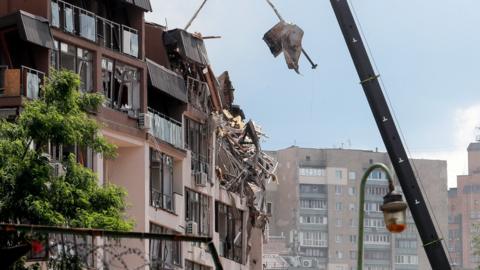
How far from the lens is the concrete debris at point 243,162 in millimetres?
85125

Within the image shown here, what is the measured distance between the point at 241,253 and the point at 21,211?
40.3 metres

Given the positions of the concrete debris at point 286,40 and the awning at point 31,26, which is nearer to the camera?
the awning at point 31,26

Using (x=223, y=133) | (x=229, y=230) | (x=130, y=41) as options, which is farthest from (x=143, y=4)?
(x=229, y=230)

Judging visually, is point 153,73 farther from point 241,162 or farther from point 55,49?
point 241,162

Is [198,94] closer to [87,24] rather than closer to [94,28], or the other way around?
[94,28]

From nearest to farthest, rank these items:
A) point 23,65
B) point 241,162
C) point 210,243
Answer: point 210,243 → point 23,65 → point 241,162

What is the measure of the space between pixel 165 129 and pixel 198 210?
6.32m

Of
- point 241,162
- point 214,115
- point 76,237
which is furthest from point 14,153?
point 241,162

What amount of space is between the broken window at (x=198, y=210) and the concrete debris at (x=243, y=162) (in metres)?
3.09

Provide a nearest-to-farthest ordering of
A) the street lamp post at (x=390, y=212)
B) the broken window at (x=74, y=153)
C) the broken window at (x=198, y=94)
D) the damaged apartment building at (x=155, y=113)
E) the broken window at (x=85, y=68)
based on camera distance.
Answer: the street lamp post at (x=390, y=212), the broken window at (x=74, y=153), the damaged apartment building at (x=155, y=113), the broken window at (x=85, y=68), the broken window at (x=198, y=94)

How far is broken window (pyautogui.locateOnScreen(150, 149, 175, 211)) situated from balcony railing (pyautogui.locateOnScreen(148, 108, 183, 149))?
2.31 feet

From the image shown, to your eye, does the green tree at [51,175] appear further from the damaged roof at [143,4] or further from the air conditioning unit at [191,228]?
the air conditioning unit at [191,228]

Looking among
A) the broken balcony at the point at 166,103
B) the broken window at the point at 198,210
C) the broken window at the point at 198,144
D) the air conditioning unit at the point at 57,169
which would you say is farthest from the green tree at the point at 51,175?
the broken window at the point at 198,144

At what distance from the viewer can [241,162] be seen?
87.5 metres
